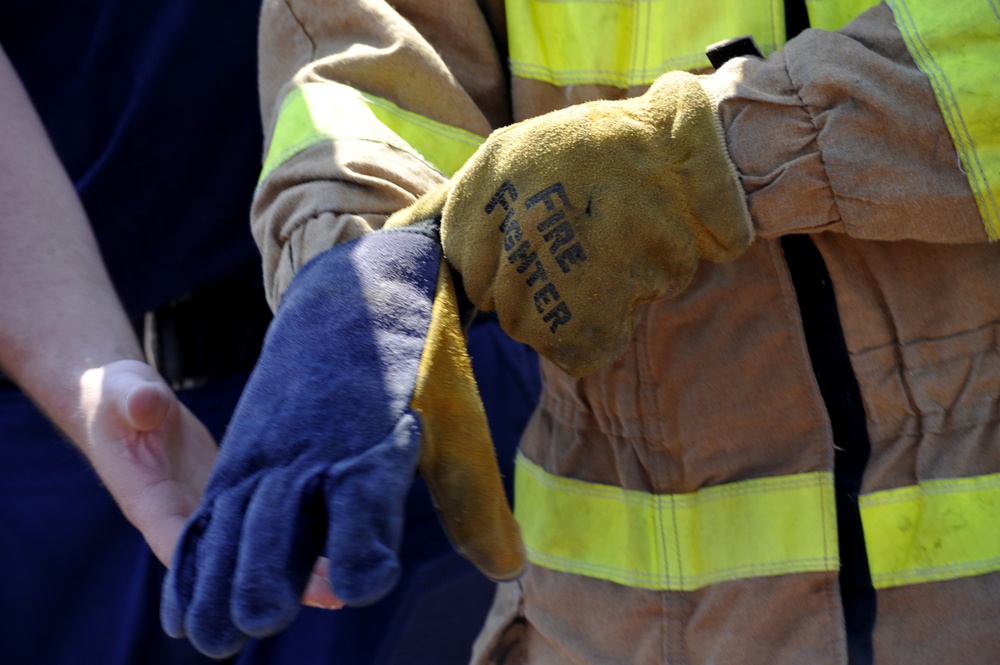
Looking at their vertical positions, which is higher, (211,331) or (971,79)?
(971,79)

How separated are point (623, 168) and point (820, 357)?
1.16ft

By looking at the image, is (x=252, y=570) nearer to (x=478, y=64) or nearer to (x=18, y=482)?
(x=478, y=64)

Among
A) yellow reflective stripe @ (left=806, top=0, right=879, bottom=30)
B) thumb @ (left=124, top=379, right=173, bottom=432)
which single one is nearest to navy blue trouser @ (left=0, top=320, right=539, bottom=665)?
thumb @ (left=124, top=379, right=173, bottom=432)

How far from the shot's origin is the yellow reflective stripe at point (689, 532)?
108cm

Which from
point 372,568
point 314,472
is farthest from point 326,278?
point 372,568

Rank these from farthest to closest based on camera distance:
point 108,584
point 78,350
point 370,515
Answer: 1. point 108,584
2. point 78,350
3. point 370,515

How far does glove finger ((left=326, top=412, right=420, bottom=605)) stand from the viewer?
749 millimetres

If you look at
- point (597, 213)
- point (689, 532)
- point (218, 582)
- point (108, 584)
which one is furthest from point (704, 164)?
point (108, 584)

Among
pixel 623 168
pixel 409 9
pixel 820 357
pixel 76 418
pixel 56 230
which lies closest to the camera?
pixel 623 168

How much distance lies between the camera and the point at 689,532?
114 cm

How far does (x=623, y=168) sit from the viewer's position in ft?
3.09

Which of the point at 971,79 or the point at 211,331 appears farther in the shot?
the point at 211,331

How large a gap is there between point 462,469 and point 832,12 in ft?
2.28

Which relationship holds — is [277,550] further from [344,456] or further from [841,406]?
[841,406]
